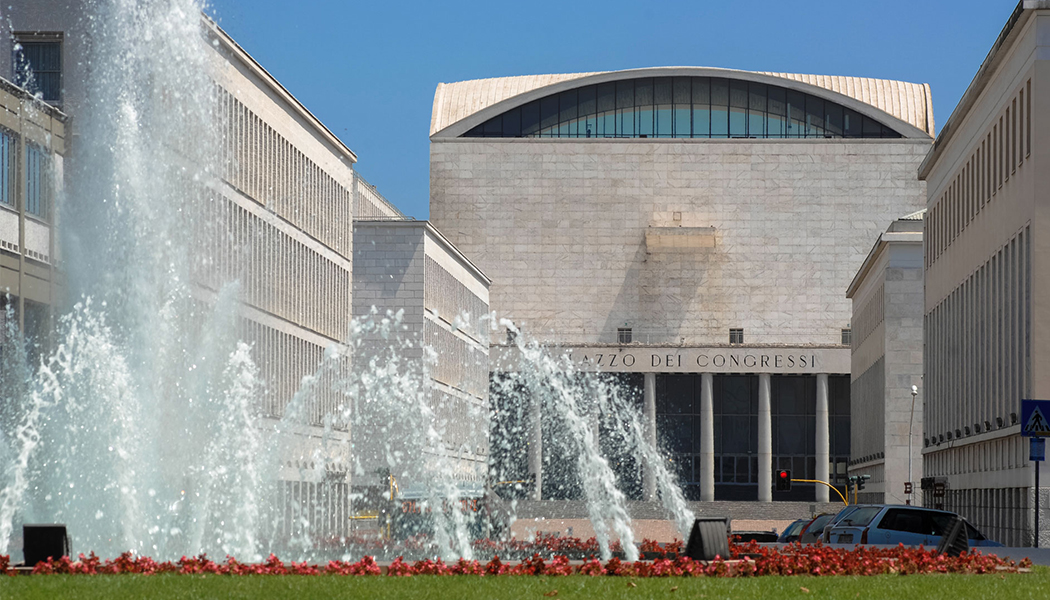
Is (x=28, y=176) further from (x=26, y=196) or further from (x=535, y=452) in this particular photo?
(x=535, y=452)

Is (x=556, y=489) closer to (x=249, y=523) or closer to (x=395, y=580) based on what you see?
(x=249, y=523)

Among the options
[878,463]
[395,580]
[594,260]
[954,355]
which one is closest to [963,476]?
[954,355]

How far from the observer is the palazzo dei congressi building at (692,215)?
Answer: 105000 millimetres

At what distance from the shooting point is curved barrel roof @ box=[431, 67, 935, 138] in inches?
4264

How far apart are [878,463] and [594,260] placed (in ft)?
115

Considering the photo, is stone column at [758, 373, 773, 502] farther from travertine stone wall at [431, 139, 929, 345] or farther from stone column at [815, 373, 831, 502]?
travertine stone wall at [431, 139, 929, 345]

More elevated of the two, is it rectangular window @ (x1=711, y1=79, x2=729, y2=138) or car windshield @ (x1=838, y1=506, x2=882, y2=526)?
rectangular window @ (x1=711, y1=79, x2=729, y2=138)

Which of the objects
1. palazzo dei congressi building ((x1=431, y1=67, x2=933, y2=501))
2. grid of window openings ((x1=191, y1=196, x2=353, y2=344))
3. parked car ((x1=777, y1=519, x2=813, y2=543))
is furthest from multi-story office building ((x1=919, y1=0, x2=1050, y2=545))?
palazzo dei congressi building ((x1=431, y1=67, x2=933, y2=501))

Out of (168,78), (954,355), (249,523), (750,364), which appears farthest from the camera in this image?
(750,364)

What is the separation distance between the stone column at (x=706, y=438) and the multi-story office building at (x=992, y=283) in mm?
38932

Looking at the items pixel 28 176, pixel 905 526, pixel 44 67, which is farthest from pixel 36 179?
pixel 905 526

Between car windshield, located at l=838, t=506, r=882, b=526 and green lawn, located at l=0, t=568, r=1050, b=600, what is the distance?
10137 mm

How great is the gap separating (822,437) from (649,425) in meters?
11.0

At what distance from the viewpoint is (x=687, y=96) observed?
109062 mm
